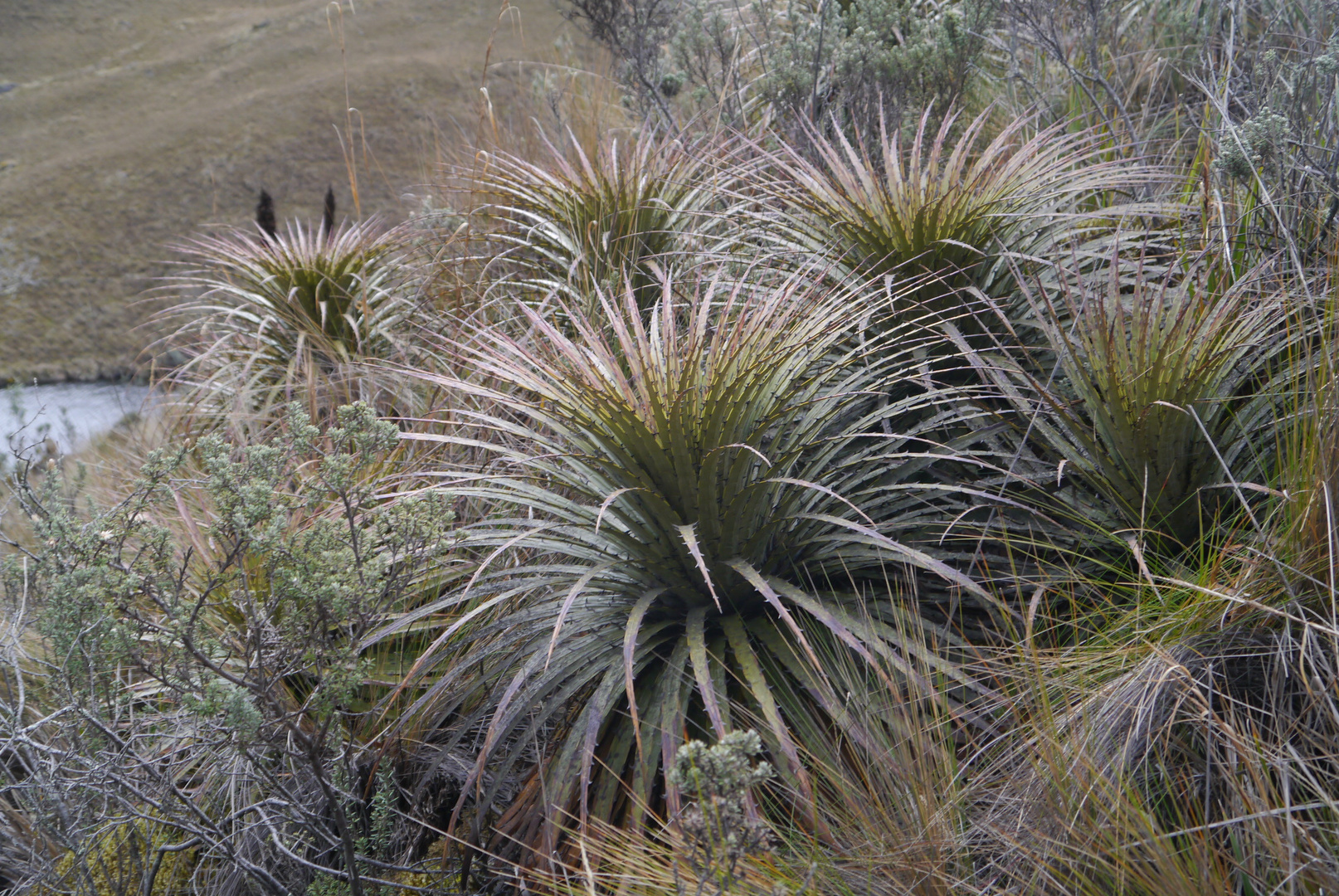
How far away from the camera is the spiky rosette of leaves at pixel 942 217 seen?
8.25 feet

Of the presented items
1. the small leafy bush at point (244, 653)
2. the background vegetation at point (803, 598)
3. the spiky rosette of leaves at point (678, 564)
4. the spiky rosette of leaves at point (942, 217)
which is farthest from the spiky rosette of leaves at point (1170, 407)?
the small leafy bush at point (244, 653)

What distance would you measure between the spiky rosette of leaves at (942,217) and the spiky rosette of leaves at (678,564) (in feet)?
1.56

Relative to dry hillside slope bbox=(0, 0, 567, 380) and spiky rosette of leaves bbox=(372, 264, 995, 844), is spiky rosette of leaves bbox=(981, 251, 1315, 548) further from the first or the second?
dry hillside slope bbox=(0, 0, 567, 380)

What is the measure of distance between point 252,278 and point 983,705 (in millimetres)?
4177

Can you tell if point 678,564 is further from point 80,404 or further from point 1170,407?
point 80,404

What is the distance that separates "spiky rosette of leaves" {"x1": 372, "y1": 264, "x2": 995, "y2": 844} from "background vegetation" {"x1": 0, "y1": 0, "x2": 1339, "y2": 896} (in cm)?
1

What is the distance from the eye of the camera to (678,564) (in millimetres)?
1972

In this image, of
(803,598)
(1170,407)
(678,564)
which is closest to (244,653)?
(678,564)

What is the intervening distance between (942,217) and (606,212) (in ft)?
4.78

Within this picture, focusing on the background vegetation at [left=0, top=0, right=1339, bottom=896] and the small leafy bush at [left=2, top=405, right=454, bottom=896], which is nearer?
the background vegetation at [left=0, top=0, right=1339, bottom=896]

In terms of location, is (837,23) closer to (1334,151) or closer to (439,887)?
(1334,151)

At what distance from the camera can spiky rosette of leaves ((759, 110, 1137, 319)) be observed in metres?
2.51

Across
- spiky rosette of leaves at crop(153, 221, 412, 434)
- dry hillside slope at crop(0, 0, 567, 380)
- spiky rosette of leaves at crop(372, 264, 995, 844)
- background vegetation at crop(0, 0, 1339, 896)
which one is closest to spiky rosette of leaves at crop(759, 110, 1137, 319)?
background vegetation at crop(0, 0, 1339, 896)

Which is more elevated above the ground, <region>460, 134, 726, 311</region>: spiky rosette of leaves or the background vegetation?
<region>460, 134, 726, 311</region>: spiky rosette of leaves
